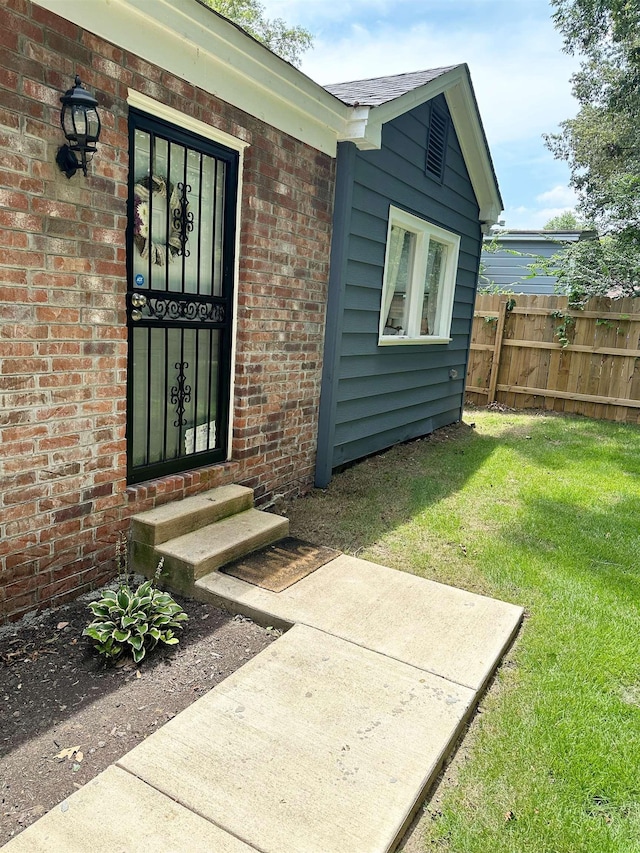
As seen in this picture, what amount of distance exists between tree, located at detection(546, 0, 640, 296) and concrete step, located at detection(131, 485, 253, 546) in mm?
7547

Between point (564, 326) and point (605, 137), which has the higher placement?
point (605, 137)

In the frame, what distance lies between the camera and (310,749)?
6.50 ft

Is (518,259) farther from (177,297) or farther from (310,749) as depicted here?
(310,749)

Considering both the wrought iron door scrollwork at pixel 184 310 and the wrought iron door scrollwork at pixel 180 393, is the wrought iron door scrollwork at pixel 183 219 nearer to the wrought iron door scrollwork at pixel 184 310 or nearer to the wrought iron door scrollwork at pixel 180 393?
the wrought iron door scrollwork at pixel 184 310

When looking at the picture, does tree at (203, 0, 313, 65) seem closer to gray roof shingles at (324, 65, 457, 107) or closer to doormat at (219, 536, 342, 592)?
gray roof shingles at (324, 65, 457, 107)

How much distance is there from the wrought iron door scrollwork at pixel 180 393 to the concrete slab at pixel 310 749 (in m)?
1.60

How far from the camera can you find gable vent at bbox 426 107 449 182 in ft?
20.4

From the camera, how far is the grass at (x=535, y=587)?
6.16 ft

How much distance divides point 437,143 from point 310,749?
6222 millimetres

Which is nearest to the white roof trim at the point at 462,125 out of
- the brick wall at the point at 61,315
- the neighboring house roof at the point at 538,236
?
the brick wall at the point at 61,315

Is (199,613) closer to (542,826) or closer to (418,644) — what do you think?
(418,644)

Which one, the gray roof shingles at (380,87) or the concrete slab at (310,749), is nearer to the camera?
the concrete slab at (310,749)

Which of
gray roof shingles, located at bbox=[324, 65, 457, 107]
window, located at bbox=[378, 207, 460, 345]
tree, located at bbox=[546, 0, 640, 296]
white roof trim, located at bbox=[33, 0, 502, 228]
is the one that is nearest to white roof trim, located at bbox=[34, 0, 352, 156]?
white roof trim, located at bbox=[33, 0, 502, 228]

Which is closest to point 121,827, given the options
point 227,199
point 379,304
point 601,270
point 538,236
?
point 227,199
